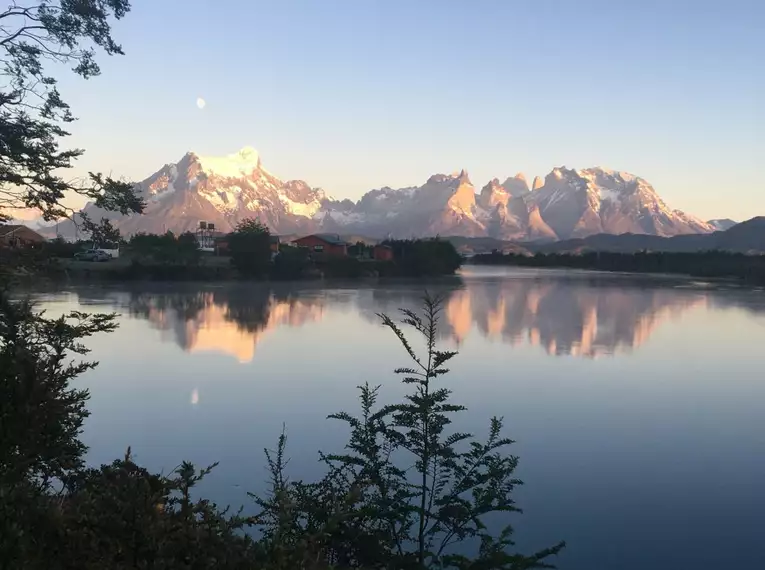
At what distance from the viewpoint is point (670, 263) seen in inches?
4350

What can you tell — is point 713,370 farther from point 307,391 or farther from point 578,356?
point 307,391

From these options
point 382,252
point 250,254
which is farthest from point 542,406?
point 382,252

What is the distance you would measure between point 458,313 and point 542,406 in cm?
2359

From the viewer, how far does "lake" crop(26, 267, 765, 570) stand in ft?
29.8

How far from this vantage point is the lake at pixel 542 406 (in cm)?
907

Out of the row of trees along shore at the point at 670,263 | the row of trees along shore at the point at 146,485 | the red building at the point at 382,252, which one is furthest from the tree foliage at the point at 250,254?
the row of trees along shore at the point at 146,485

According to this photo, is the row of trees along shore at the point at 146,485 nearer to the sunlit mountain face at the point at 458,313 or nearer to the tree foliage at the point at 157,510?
the tree foliage at the point at 157,510

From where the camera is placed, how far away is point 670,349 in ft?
85.6

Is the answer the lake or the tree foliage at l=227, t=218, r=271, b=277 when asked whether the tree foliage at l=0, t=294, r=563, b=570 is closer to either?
the lake

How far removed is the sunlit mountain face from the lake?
276 millimetres

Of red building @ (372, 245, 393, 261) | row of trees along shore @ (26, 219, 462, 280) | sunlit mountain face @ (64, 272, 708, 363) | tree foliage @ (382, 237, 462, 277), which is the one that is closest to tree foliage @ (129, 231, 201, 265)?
row of trees along shore @ (26, 219, 462, 280)

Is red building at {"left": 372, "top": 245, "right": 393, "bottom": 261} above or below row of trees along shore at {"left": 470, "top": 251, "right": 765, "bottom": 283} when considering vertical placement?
above

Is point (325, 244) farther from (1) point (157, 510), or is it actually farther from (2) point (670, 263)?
(1) point (157, 510)

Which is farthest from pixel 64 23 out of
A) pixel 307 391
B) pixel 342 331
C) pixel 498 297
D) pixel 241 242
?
pixel 241 242
